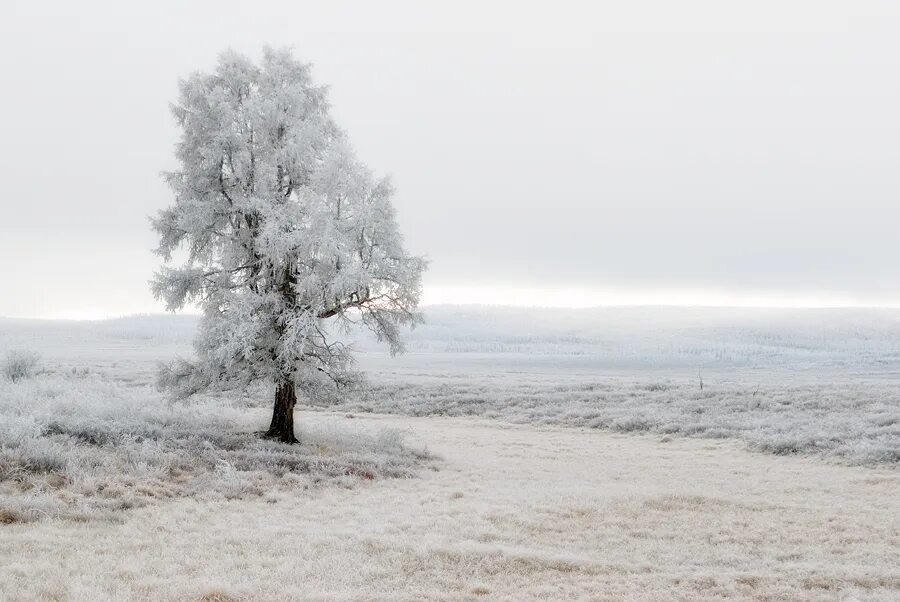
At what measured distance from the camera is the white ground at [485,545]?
365 inches

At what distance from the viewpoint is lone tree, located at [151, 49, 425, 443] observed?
19.2 metres

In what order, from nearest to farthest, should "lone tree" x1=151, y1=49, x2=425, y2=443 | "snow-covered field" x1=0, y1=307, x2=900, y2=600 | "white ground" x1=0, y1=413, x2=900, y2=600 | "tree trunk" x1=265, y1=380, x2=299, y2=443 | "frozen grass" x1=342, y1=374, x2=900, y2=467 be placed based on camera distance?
"white ground" x1=0, y1=413, x2=900, y2=600 < "snow-covered field" x1=0, y1=307, x2=900, y2=600 < "lone tree" x1=151, y1=49, x2=425, y2=443 < "tree trunk" x1=265, y1=380, x2=299, y2=443 < "frozen grass" x1=342, y1=374, x2=900, y2=467

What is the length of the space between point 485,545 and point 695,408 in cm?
2896

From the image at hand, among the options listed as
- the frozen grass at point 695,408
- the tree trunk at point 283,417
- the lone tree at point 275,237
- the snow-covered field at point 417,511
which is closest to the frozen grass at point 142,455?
the snow-covered field at point 417,511

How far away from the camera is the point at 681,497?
16.0 meters

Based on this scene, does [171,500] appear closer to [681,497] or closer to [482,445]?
[681,497]

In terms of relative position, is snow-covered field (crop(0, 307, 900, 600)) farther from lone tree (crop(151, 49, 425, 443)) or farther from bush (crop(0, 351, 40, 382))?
bush (crop(0, 351, 40, 382))

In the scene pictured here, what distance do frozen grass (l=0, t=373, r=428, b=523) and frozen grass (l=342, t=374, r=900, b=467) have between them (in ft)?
14.5

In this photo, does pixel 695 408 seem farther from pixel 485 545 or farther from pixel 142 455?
pixel 142 455

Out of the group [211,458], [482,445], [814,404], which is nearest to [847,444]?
[814,404]

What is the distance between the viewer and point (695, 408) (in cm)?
3728

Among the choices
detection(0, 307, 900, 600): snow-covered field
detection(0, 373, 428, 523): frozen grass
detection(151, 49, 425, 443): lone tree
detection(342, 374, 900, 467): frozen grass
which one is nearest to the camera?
detection(0, 307, 900, 600): snow-covered field

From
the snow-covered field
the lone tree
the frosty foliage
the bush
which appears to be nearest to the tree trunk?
the lone tree

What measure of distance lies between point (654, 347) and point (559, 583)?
175 metres
